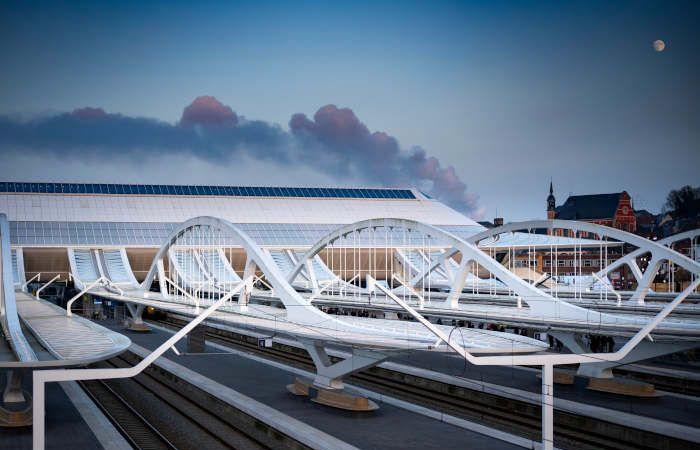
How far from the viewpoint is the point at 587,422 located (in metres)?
33.3

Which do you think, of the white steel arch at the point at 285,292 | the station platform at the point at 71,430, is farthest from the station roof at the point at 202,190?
the station platform at the point at 71,430

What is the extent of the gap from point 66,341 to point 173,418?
6147 mm

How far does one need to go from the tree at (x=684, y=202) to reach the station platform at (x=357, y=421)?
376 feet

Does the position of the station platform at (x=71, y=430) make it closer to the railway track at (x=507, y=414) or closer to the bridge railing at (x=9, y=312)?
the bridge railing at (x=9, y=312)

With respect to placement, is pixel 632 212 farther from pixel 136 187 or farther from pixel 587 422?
pixel 587 422

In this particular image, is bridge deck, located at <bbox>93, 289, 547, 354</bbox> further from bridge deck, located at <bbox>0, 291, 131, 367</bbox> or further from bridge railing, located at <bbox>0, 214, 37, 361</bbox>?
bridge railing, located at <bbox>0, 214, 37, 361</bbox>

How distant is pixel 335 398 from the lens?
36.0 meters

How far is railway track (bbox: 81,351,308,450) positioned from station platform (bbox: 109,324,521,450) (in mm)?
1711

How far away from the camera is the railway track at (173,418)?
30938 millimetres

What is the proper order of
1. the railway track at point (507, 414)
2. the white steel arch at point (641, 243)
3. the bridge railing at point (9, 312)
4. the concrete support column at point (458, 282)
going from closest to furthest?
the bridge railing at point (9, 312), the railway track at point (507, 414), the white steel arch at point (641, 243), the concrete support column at point (458, 282)

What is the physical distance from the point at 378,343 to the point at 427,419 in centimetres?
560

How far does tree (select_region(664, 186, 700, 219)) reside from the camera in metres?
146

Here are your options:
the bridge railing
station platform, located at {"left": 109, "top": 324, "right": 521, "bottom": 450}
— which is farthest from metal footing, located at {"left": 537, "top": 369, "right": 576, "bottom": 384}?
the bridge railing

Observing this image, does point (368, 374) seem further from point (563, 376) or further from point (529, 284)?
point (563, 376)
